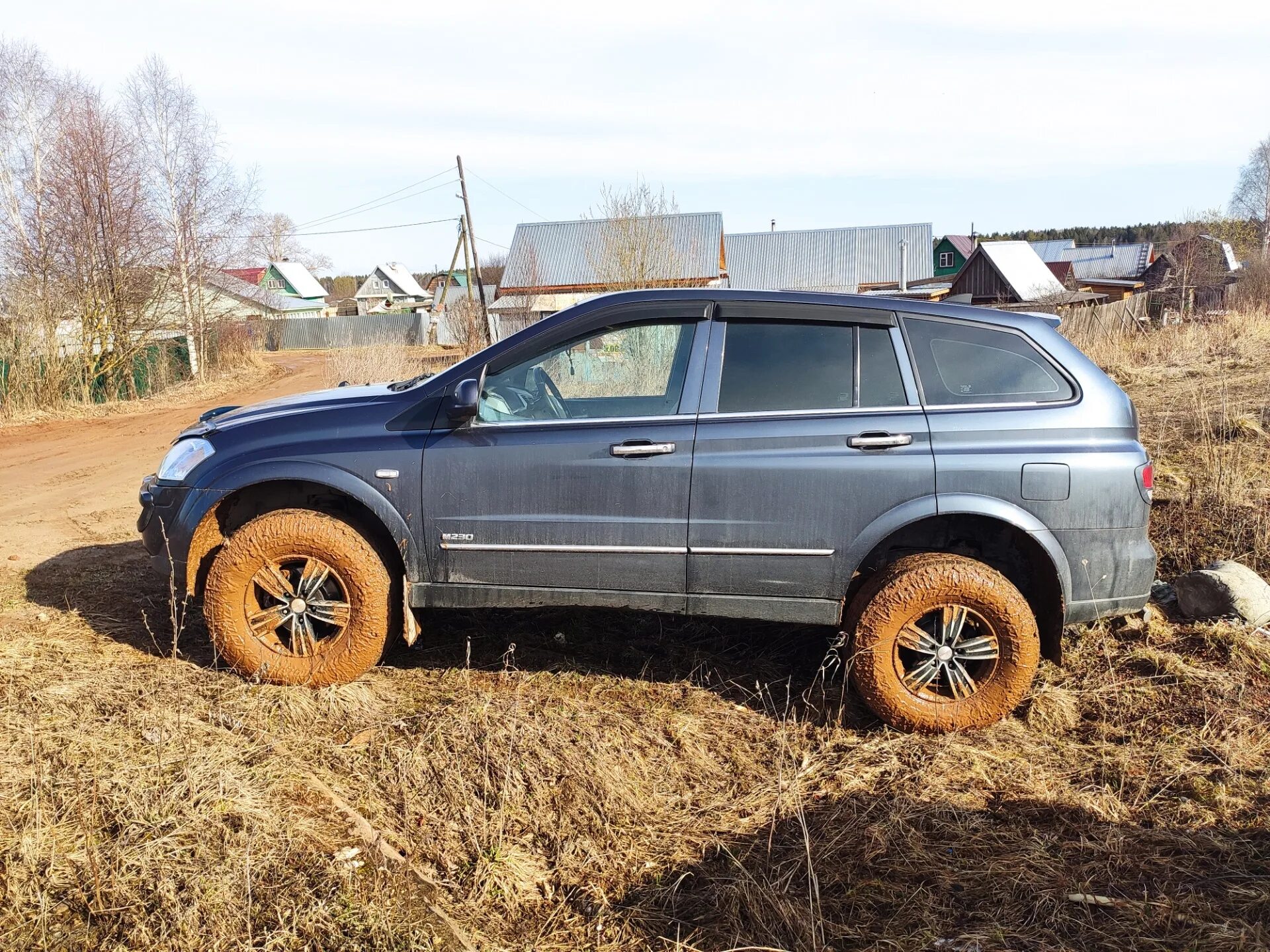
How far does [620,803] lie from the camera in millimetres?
3418

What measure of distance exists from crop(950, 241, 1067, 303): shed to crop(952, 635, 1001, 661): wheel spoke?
146ft

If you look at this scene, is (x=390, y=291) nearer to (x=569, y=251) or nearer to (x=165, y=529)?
(x=569, y=251)

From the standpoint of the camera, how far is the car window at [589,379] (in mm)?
4203

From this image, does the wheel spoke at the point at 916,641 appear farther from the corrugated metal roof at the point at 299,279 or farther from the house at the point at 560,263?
the corrugated metal roof at the point at 299,279

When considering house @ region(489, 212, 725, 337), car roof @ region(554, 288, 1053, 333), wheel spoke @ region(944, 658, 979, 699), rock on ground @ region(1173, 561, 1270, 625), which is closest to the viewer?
wheel spoke @ region(944, 658, 979, 699)

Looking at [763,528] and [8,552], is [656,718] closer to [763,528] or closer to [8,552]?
[763,528]

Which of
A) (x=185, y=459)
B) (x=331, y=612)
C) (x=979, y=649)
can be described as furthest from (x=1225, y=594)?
(x=185, y=459)

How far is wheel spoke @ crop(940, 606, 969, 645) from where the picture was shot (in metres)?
3.96

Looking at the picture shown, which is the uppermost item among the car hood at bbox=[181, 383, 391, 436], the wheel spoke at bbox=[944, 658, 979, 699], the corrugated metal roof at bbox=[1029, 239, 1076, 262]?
the corrugated metal roof at bbox=[1029, 239, 1076, 262]

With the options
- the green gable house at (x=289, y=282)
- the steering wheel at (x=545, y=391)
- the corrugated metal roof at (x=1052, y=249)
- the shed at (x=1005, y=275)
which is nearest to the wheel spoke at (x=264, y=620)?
the steering wheel at (x=545, y=391)

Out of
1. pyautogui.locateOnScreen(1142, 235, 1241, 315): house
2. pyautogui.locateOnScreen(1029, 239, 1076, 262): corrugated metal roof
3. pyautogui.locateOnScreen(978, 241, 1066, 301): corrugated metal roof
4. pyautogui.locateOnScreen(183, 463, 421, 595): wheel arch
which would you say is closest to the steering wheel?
pyautogui.locateOnScreen(183, 463, 421, 595): wheel arch

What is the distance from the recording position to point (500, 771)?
11.4 ft

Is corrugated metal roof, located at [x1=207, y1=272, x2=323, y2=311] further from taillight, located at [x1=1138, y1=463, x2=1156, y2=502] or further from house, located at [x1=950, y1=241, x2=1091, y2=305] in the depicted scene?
house, located at [x1=950, y1=241, x2=1091, y2=305]

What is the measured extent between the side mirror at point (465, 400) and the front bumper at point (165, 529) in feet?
4.47
